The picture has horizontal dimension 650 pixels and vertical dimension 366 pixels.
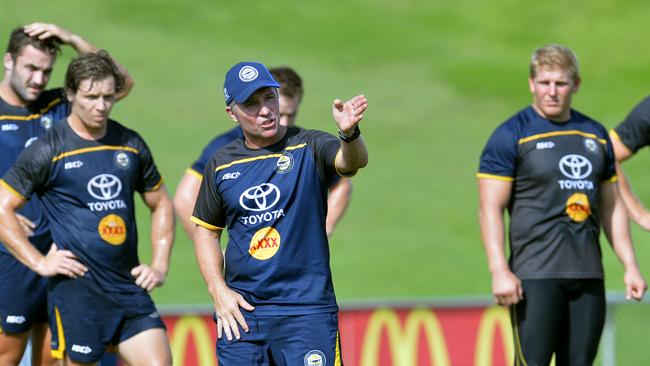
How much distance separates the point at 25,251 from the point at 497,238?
10.7 ft

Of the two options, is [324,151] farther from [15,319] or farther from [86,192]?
[15,319]

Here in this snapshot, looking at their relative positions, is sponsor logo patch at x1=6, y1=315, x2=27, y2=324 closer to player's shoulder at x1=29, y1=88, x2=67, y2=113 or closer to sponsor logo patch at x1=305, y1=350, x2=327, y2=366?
player's shoulder at x1=29, y1=88, x2=67, y2=113

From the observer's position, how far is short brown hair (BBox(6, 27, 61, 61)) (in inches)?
352

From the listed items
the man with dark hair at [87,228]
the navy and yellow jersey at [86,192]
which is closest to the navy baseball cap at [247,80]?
the man with dark hair at [87,228]

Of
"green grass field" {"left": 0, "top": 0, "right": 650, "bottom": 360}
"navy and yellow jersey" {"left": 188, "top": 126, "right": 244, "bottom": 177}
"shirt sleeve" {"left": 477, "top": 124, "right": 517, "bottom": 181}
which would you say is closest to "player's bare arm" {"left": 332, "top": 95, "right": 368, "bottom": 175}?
"shirt sleeve" {"left": 477, "top": 124, "right": 517, "bottom": 181}

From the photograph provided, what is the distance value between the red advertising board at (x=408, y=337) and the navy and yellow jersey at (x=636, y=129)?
2.92 m

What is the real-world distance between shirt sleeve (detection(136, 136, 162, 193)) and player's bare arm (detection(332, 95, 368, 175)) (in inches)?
92.3

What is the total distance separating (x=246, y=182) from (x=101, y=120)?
181cm

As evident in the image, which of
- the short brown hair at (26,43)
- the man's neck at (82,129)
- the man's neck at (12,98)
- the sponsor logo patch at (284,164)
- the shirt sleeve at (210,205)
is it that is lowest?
the shirt sleeve at (210,205)

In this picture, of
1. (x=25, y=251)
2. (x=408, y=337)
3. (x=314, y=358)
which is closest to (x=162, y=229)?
(x=25, y=251)

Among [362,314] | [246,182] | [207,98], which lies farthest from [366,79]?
[246,182]

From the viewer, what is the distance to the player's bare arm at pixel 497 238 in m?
8.47

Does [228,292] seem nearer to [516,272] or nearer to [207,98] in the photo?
[516,272]

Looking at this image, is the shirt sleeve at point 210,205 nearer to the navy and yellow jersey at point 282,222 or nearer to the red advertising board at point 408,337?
the navy and yellow jersey at point 282,222
